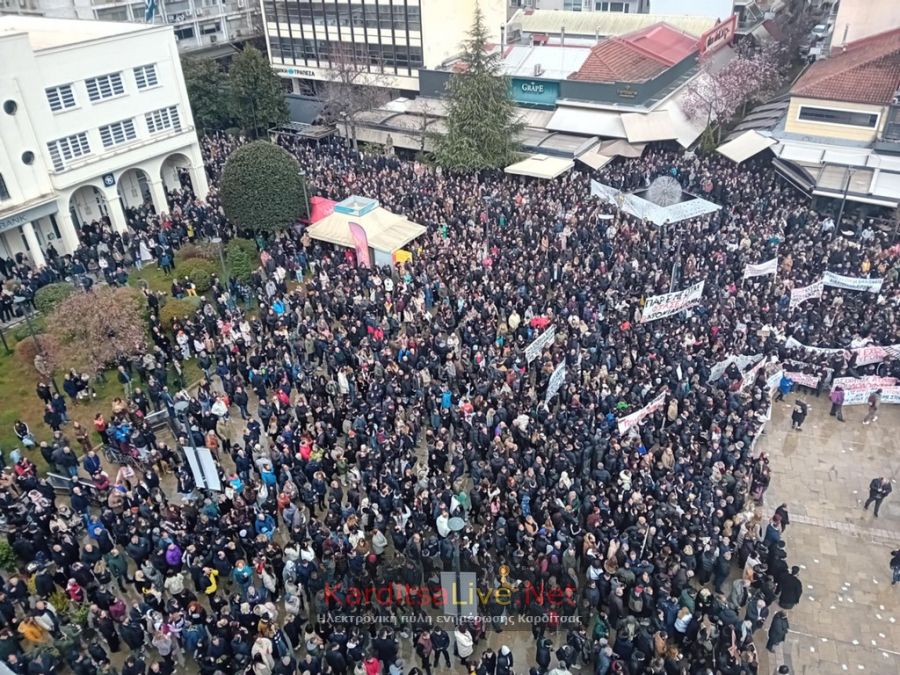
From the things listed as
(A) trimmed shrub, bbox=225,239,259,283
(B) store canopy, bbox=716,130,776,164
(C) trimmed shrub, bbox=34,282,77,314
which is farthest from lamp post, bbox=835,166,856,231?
(C) trimmed shrub, bbox=34,282,77,314

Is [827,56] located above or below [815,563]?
above

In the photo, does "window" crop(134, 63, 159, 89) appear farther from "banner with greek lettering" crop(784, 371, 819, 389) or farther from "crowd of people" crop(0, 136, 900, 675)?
"banner with greek lettering" crop(784, 371, 819, 389)


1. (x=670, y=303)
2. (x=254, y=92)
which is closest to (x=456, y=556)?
(x=670, y=303)

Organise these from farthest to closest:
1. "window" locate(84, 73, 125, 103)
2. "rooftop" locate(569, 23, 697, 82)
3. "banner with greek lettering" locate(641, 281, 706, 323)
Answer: "rooftop" locate(569, 23, 697, 82), "window" locate(84, 73, 125, 103), "banner with greek lettering" locate(641, 281, 706, 323)

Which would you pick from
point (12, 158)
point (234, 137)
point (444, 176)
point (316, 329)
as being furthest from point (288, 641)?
point (234, 137)

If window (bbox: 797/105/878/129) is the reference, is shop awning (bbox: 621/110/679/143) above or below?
below

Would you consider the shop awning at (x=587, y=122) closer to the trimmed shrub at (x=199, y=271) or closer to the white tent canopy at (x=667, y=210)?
the white tent canopy at (x=667, y=210)

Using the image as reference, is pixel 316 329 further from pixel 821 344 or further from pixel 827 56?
pixel 827 56
